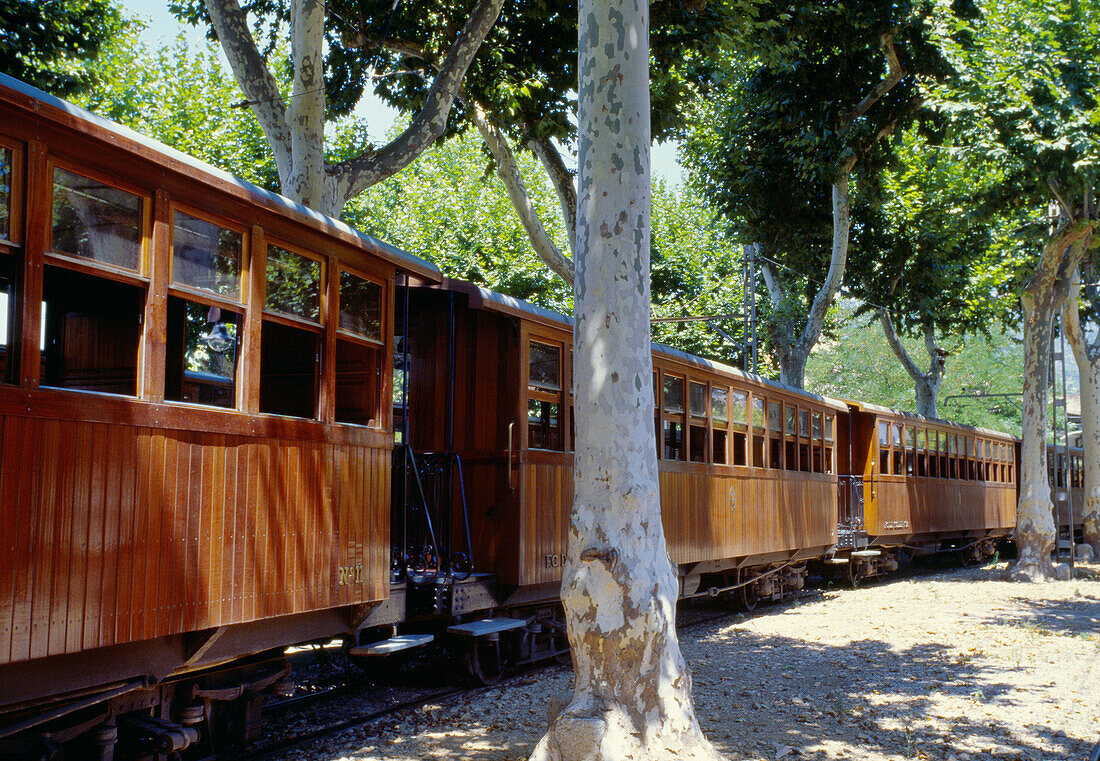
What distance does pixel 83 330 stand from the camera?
243 inches

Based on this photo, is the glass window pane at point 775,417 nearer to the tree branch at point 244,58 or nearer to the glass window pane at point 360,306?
the tree branch at point 244,58

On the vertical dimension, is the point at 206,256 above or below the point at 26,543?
above

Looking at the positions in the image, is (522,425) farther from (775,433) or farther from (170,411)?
(775,433)

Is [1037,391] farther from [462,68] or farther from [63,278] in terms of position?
[63,278]

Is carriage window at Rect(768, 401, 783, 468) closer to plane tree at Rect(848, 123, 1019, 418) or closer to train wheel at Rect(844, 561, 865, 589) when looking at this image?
train wheel at Rect(844, 561, 865, 589)

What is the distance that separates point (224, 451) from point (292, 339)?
1.24 m

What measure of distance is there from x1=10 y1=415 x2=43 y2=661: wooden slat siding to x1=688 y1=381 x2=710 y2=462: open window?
8136mm

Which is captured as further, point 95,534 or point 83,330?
point 83,330

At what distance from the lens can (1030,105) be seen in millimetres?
14477

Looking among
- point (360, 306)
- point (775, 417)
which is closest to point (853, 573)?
point (775, 417)

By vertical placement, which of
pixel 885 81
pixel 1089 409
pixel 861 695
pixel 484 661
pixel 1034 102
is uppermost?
pixel 885 81

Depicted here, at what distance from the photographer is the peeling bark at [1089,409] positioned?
2178cm

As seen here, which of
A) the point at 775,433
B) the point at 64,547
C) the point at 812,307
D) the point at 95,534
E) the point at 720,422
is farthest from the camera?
the point at 812,307

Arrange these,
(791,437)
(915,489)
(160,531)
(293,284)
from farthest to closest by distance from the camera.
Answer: (915,489)
(791,437)
(293,284)
(160,531)
